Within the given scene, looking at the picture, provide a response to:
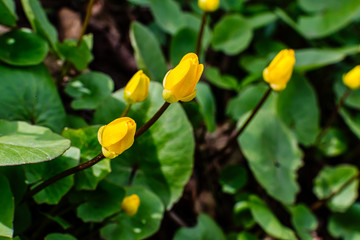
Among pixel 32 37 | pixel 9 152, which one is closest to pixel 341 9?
pixel 32 37

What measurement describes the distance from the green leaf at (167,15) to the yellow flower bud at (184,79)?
1195mm

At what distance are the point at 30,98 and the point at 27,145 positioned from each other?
445mm

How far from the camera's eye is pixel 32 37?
1.43 m

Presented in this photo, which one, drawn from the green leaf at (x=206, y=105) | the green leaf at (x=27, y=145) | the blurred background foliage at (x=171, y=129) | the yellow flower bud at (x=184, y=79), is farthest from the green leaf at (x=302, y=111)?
the green leaf at (x=27, y=145)

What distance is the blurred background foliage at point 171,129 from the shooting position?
1154mm

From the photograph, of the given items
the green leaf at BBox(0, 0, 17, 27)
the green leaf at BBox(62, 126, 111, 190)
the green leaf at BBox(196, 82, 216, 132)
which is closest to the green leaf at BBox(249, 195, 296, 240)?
the green leaf at BBox(196, 82, 216, 132)

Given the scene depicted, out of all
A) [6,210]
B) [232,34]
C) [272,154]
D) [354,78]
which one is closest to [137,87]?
[6,210]

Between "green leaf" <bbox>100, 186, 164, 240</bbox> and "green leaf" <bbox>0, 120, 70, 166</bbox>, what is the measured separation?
0.38 m

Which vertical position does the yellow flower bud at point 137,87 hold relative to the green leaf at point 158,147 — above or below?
above

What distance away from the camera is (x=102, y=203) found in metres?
1.22

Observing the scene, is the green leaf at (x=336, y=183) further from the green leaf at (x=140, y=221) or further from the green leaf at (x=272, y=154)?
the green leaf at (x=140, y=221)

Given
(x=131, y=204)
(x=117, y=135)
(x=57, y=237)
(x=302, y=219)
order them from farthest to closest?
(x=302, y=219) → (x=131, y=204) → (x=57, y=237) → (x=117, y=135)

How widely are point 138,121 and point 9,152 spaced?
53cm

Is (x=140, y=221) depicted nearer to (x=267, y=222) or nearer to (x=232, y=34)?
(x=267, y=222)
